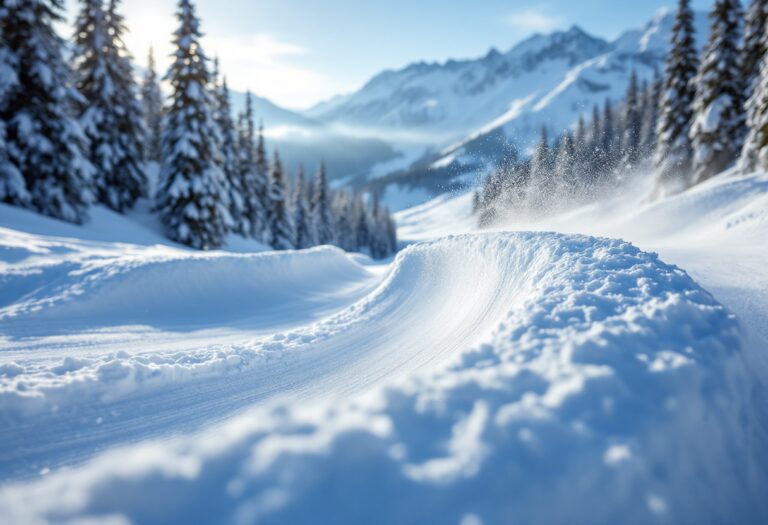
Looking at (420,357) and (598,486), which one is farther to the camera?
(420,357)

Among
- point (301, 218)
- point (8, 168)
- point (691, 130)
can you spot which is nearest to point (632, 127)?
point (691, 130)

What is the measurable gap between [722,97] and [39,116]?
36086mm

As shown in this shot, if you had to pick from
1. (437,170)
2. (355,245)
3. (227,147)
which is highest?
(437,170)

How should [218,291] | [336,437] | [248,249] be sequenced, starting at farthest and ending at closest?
[248,249]
[218,291]
[336,437]

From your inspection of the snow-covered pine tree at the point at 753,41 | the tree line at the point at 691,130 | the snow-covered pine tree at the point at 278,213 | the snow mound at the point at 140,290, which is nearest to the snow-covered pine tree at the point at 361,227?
the snow-covered pine tree at the point at 278,213

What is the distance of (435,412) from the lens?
2.45m

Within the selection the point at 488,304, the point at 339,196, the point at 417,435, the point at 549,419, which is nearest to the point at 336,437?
the point at 417,435

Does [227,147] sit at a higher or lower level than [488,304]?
higher

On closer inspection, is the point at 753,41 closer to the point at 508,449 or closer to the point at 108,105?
→ the point at 508,449

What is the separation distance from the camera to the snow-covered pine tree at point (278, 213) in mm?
34875

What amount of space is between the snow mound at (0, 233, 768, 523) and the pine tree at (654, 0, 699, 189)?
29334mm

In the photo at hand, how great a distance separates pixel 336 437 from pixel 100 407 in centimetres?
357

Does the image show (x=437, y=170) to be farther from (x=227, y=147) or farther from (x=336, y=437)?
(x=336, y=437)

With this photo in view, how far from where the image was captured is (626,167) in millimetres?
32938
